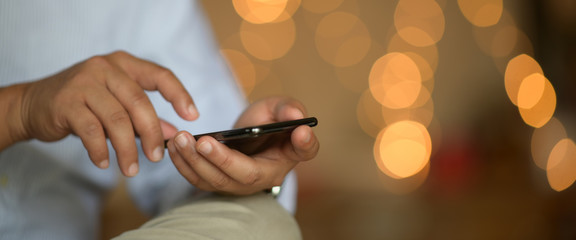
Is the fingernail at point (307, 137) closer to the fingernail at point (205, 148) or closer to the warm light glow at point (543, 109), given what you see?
the fingernail at point (205, 148)

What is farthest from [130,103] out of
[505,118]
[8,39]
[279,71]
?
[505,118]

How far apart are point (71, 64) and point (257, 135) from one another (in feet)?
1.80

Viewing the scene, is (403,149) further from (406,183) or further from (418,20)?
(418,20)

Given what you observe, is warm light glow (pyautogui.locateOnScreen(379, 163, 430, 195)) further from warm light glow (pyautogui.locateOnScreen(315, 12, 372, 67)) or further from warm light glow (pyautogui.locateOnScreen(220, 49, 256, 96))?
warm light glow (pyautogui.locateOnScreen(220, 49, 256, 96))

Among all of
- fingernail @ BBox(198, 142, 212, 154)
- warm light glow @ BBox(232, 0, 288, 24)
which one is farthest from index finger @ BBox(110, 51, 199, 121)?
warm light glow @ BBox(232, 0, 288, 24)

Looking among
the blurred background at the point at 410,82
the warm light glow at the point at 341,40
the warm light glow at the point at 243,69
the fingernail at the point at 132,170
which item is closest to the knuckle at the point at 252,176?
the fingernail at the point at 132,170

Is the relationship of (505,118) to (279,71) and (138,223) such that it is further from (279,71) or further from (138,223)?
(138,223)

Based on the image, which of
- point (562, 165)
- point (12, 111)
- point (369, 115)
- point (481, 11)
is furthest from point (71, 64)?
point (481, 11)

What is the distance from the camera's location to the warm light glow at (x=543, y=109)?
7.39 ft

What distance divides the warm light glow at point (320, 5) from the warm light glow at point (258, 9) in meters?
0.10

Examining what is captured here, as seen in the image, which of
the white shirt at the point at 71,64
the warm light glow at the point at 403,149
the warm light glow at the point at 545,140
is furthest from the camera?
the warm light glow at the point at 403,149

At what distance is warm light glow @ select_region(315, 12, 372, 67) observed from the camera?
2369mm

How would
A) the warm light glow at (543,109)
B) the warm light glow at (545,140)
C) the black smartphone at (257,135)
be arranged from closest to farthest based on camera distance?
the black smartphone at (257,135) < the warm light glow at (545,140) < the warm light glow at (543,109)

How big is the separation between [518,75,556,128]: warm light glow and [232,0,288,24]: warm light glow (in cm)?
117
